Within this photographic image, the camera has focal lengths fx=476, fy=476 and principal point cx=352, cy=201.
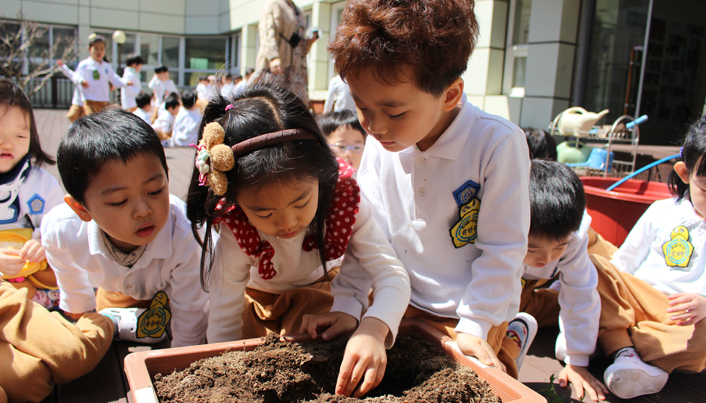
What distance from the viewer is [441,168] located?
1.40 m

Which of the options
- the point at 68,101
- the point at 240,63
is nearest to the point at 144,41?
the point at 68,101

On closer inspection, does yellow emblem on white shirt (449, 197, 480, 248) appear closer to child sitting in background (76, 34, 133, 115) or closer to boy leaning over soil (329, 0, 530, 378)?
boy leaning over soil (329, 0, 530, 378)

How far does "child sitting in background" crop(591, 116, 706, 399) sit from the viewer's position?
1619mm

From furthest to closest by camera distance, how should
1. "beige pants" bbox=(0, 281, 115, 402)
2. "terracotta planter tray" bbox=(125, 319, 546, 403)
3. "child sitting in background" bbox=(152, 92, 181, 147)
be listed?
"child sitting in background" bbox=(152, 92, 181, 147) → "beige pants" bbox=(0, 281, 115, 402) → "terracotta planter tray" bbox=(125, 319, 546, 403)

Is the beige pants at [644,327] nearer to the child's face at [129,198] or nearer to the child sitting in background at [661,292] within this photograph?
the child sitting in background at [661,292]

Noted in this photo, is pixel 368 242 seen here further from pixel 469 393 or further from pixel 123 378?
pixel 123 378

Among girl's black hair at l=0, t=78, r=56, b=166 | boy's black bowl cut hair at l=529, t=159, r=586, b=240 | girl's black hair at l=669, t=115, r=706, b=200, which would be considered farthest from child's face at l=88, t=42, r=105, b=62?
girl's black hair at l=669, t=115, r=706, b=200

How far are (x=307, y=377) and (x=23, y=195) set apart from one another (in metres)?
1.66

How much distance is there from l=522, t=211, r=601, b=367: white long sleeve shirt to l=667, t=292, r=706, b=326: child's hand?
0.23 meters

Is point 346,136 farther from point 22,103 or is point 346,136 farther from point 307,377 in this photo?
point 307,377

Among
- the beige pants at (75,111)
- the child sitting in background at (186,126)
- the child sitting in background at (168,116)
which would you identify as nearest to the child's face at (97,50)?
the beige pants at (75,111)

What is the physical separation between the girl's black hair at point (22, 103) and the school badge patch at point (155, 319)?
2.53ft

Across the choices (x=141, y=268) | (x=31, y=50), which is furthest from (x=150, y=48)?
(x=141, y=268)

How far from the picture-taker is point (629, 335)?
1.77 m
